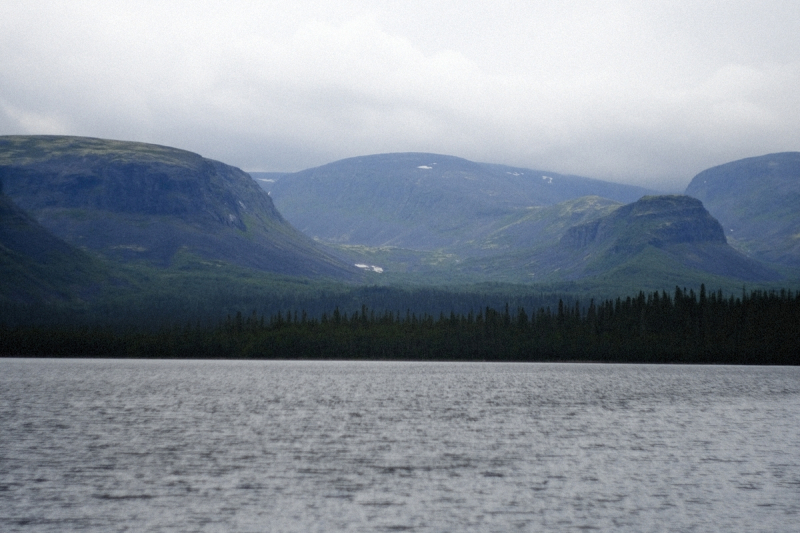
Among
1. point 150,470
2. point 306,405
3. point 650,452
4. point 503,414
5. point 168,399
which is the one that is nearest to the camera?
point 150,470

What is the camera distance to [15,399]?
137 m

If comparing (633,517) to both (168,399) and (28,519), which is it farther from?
(168,399)

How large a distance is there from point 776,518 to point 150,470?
47.1 m

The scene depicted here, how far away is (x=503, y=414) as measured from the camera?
120 meters

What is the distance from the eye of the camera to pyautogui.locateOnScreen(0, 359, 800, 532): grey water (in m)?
53.1

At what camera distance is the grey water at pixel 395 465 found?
5309 cm

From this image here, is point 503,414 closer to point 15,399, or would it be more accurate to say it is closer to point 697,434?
point 697,434

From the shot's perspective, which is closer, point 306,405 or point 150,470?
point 150,470

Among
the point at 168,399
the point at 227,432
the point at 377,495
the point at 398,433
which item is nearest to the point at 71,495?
the point at 377,495

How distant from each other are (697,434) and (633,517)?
47884 mm

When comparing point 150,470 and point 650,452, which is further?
point 650,452

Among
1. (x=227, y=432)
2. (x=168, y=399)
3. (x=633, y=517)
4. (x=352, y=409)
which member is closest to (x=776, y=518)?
(x=633, y=517)

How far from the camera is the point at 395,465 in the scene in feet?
241

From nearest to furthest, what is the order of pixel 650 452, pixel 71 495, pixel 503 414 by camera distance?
1. pixel 71 495
2. pixel 650 452
3. pixel 503 414
